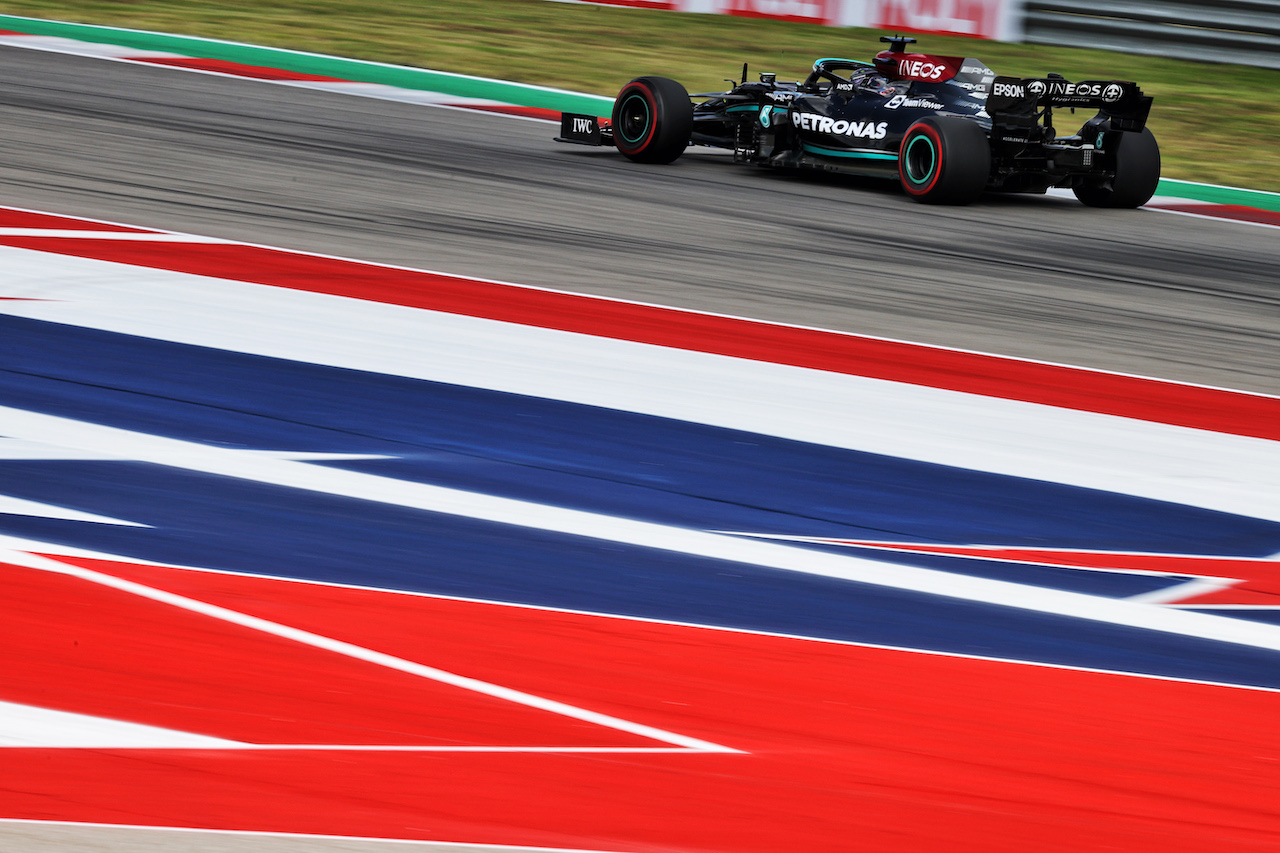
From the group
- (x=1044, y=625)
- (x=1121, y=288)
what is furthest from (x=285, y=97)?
(x=1044, y=625)

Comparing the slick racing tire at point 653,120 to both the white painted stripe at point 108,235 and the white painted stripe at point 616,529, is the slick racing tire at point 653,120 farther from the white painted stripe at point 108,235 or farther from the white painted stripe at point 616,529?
the white painted stripe at point 616,529

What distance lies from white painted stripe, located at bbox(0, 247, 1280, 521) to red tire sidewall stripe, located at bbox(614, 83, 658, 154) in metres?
5.05

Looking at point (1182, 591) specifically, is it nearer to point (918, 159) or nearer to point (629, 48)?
point (918, 159)

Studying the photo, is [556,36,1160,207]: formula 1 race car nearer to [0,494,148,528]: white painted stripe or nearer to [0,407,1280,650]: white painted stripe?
[0,407,1280,650]: white painted stripe

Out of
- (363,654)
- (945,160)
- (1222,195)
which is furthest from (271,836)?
(1222,195)

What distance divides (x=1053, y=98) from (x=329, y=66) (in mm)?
7962

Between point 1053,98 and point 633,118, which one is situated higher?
point 1053,98

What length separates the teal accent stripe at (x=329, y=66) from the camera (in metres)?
15.2

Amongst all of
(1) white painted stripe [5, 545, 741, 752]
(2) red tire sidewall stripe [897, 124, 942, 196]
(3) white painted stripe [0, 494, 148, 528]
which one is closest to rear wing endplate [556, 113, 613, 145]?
(2) red tire sidewall stripe [897, 124, 942, 196]

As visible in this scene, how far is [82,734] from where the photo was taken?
9.45 feet

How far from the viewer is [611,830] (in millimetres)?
2664

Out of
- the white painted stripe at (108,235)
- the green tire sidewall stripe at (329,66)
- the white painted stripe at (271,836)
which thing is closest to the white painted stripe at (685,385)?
the white painted stripe at (108,235)

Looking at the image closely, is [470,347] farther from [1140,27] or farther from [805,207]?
[1140,27]

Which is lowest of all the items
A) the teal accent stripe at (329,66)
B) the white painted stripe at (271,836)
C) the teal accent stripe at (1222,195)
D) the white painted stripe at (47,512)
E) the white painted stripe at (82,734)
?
the white painted stripe at (271,836)
